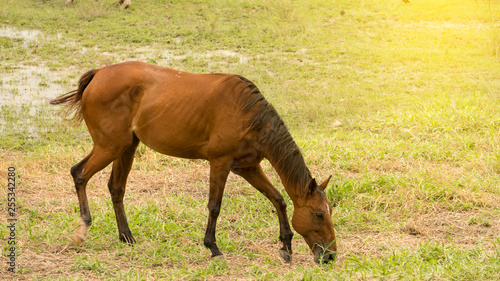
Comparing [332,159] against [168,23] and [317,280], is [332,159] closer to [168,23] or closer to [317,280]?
[317,280]

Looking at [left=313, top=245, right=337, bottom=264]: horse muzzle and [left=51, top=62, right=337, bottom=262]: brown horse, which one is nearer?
[left=313, top=245, right=337, bottom=264]: horse muzzle

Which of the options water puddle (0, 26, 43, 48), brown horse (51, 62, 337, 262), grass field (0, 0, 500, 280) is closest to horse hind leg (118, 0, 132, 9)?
grass field (0, 0, 500, 280)

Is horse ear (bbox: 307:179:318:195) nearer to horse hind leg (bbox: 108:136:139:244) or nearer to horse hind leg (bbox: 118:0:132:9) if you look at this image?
horse hind leg (bbox: 108:136:139:244)

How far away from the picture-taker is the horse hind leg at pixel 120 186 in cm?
524

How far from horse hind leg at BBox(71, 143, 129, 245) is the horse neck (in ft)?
4.99

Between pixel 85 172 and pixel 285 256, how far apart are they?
2048mm

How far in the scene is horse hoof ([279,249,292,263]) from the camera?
4.89 m

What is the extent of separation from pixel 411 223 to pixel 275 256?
1.58 metres

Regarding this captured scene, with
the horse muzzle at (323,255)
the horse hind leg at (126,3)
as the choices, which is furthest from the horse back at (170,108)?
the horse hind leg at (126,3)

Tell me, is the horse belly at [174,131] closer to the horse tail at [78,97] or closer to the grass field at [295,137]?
the horse tail at [78,97]

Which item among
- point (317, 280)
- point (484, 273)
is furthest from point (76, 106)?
point (484, 273)

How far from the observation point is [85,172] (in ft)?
16.8

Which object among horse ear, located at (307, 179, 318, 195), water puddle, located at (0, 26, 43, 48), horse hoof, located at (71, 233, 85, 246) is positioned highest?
horse ear, located at (307, 179, 318, 195)

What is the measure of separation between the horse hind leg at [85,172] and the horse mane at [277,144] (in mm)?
1363
